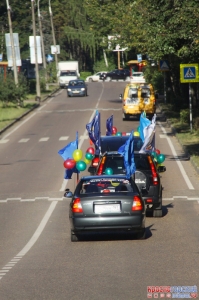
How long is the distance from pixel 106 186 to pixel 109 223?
3.32 ft

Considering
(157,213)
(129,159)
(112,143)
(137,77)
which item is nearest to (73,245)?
(129,159)

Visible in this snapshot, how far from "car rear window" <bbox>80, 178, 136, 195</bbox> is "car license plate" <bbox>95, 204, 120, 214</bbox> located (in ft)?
1.33

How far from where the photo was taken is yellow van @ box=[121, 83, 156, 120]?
4484 centimetres

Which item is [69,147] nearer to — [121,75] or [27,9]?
[121,75]

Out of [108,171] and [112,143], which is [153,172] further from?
[112,143]

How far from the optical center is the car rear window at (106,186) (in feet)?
49.5

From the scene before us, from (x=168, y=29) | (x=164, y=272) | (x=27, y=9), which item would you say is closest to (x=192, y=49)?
(x=168, y=29)

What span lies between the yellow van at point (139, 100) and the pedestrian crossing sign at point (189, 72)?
440 inches

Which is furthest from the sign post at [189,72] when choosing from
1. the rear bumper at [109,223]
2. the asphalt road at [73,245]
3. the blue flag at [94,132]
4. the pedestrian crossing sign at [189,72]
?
the rear bumper at [109,223]

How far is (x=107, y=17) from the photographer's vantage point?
4912 centimetres

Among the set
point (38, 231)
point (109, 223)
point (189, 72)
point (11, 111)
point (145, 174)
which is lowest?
point (11, 111)

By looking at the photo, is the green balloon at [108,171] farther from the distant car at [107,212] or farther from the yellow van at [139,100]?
the yellow van at [139,100]

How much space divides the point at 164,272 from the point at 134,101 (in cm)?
3403

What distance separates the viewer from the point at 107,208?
14.7m
